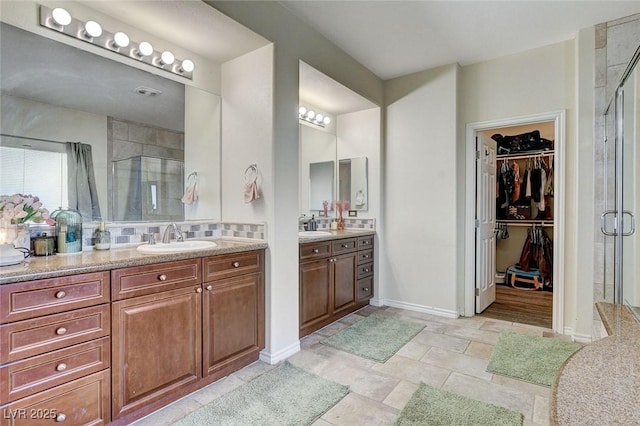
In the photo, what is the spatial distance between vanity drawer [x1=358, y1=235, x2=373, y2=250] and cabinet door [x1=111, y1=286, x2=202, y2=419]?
2021 millimetres

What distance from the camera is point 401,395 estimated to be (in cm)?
206

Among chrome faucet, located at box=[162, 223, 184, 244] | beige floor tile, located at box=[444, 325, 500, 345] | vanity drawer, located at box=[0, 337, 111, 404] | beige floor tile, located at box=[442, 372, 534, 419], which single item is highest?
chrome faucet, located at box=[162, 223, 184, 244]

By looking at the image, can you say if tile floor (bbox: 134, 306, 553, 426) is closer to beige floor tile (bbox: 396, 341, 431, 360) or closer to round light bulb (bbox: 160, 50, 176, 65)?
beige floor tile (bbox: 396, 341, 431, 360)

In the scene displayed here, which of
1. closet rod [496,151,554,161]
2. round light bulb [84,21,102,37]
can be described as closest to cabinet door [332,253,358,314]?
round light bulb [84,21,102,37]

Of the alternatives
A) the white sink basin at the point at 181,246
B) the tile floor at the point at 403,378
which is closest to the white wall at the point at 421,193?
the tile floor at the point at 403,378

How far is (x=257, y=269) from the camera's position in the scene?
2469 millimetres

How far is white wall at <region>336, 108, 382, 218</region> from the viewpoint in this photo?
12.9 ft

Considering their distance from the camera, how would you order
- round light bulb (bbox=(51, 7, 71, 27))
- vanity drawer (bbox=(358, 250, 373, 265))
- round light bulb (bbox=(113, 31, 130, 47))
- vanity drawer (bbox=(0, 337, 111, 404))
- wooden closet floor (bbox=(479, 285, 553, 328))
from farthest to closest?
vanity drawer (bbox=(358, 250, 373, 265))
wooden closet floor (bbox=(479, 285, 553, 328))
round light bulb (bbox=(113, 31, 130, 47))
round light bulb (bbox=(51, 7, 71, 27))
vanity drawer (bbox=(0, 337, 111, 404))

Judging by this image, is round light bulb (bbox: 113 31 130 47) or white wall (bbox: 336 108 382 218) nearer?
round light bulb (bbox: 113 31 130 47)

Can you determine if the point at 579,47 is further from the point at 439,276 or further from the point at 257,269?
the point at 257,269

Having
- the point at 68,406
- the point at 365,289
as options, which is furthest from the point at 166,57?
the point at 365,289

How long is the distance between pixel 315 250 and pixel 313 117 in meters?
1.70

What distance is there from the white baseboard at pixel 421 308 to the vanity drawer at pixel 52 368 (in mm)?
3009

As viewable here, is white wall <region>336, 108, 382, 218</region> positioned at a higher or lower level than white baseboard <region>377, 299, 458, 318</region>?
higher
